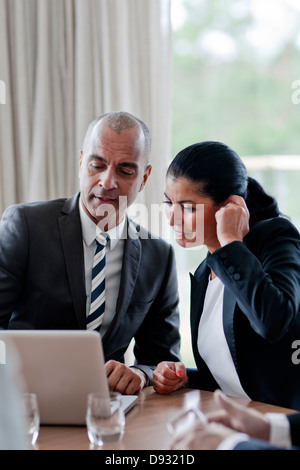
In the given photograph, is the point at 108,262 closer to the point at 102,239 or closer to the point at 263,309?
the point at 102,239

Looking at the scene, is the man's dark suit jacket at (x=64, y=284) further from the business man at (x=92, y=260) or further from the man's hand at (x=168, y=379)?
the man's hand at (x=168, y=379)

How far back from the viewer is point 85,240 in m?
2.08

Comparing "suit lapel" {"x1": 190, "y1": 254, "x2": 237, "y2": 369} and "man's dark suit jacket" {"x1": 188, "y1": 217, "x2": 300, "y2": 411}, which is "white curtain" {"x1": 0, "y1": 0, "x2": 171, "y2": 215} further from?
"man's dark suit jacket" {"x1": 188, "y1": 217, "x2": 300, "y2": 411}

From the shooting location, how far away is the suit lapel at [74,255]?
1980 millimetres

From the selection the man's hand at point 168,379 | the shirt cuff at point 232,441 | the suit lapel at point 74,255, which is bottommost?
the man's hand at point 168,379

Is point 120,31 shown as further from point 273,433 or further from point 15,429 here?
point 15,429

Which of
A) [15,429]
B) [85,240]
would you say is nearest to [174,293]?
[85,240]

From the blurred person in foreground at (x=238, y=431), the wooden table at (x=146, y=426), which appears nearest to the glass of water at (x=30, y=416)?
the wooden table at (x=146, y=426)

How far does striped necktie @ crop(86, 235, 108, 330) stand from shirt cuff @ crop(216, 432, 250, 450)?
0.96 meters

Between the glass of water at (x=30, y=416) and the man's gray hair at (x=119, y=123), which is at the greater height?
the man's gray hair at (x=119, y=123)

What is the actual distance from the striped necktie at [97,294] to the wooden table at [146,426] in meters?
0.40

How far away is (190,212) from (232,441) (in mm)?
770

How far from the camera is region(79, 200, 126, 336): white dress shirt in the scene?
6.71 feet

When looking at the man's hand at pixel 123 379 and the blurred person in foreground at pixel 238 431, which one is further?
the man's hand at pixel 123 379
